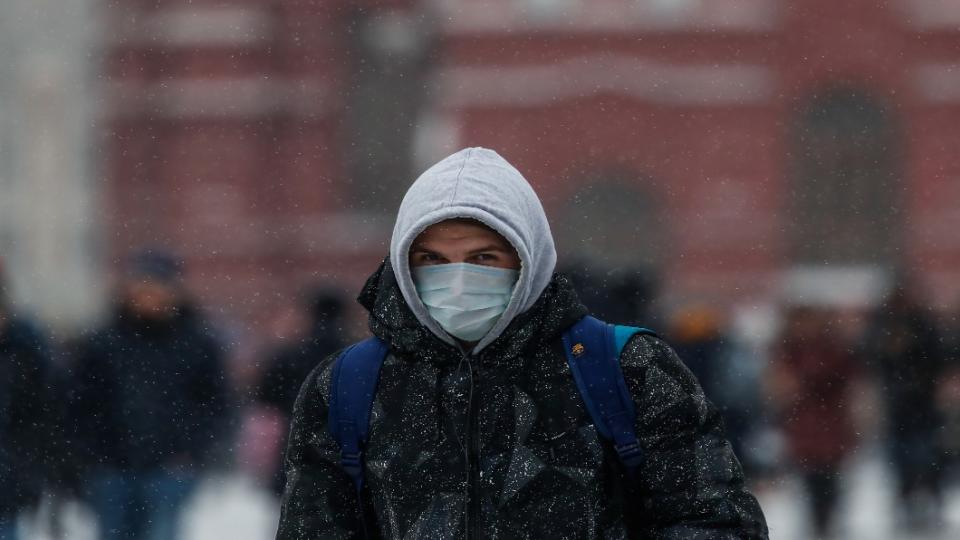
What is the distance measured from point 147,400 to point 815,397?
174 cm

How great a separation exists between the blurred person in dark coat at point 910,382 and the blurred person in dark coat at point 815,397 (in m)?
0.09

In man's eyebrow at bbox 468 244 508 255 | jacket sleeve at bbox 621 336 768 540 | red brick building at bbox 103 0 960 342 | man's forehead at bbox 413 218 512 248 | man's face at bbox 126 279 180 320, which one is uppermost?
red brick building at bbox 103 0 960 342

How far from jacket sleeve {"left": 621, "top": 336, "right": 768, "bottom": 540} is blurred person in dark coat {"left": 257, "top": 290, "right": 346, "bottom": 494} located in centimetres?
226

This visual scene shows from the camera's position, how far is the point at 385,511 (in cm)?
145

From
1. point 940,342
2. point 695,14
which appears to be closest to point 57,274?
point 695,14

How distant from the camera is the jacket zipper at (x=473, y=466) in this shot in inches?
55.4

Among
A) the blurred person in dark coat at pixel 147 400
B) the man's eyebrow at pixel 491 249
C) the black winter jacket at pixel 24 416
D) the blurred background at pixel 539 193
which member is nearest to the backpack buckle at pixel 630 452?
the man's eyebrow at pixel 491 249

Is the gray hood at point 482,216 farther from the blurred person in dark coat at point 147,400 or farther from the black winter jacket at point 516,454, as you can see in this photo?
the blurred person in dark coat at point 147,400

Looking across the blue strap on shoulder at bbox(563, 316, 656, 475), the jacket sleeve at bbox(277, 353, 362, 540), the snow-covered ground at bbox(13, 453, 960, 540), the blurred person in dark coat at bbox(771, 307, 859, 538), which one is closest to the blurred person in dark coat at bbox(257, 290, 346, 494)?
the snow-covered ground at bbox(13, 453, 960, 540)

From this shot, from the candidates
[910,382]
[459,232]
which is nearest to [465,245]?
[459,232]

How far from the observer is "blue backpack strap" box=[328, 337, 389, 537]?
145 cm

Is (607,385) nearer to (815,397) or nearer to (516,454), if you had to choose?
(516,454)

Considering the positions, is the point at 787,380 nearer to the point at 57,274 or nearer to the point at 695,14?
the point at 695,14

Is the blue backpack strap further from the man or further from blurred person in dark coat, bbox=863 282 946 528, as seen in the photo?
blurred person in dark coat, bbox=863 282 946 528
